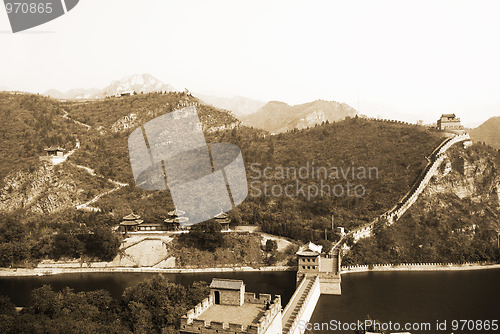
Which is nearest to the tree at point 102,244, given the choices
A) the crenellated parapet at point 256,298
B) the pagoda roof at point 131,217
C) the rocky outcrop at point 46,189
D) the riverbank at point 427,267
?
the pagoda roof at point 131,217

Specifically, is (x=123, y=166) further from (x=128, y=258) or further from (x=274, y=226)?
(x=274, y=226)

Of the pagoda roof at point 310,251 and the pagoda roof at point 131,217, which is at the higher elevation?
the pagoda roof at point 131,217

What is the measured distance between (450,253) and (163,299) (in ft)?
A: 119

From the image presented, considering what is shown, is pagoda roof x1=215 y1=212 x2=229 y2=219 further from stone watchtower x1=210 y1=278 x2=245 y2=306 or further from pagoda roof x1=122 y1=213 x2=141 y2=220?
stone watchtower x1=210 y1=278 x2=245 y2=306

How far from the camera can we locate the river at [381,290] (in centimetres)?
3450

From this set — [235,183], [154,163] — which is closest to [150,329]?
[235,183]

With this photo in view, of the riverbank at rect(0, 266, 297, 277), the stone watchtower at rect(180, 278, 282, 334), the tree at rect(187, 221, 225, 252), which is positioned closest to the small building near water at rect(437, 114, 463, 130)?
the riverbank at rect(0, 266, 297, 277)

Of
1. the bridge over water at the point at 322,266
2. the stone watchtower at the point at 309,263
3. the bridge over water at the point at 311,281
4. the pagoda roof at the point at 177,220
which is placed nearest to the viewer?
the bridge over water at the point at 322,266

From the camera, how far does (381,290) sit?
40281mm

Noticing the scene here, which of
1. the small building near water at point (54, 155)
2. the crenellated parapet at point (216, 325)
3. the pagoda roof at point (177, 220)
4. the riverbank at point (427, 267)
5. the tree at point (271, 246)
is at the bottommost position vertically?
the riverbank at point (427, 267)

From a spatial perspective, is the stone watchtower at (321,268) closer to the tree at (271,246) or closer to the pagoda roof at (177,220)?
the tree at (271,246)

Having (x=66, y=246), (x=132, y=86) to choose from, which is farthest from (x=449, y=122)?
(x=132, y=86)

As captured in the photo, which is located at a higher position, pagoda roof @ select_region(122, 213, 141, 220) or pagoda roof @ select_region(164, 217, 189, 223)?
pagoda roof @ select_region(122, 213, 141, 220)

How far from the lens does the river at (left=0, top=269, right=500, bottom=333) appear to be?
1358 inches
